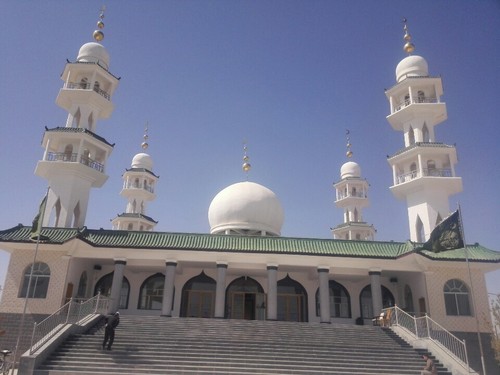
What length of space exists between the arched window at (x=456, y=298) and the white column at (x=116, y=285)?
18.0 m

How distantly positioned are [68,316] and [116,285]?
588 cm

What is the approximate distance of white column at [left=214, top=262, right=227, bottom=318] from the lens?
23792 millimetres

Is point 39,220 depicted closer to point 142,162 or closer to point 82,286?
point 82,286

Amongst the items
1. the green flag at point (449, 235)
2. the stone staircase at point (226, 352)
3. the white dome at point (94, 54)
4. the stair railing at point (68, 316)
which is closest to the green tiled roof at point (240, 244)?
the stair railing at point (68, 316)

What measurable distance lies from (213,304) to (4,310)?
447 inches

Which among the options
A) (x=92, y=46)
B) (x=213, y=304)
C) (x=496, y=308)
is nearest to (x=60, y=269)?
(x=213, y=304)

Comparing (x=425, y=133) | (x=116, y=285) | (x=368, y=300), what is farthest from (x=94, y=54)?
(x=368, y=300)

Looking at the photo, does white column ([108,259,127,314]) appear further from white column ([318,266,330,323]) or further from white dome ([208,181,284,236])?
white column ([318,266,330,323])

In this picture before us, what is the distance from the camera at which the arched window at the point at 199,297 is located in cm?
2672

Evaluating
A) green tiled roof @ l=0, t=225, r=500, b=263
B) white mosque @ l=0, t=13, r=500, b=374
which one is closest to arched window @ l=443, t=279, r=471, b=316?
white mosque @ l=0, t=13, r=500, b=374

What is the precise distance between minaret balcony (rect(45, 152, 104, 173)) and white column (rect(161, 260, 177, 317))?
9186 mm

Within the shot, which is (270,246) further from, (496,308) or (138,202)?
(138,202)

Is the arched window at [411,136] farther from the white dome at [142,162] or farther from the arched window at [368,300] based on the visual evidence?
the white dome at [142,162]

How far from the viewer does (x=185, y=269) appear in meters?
27.1
